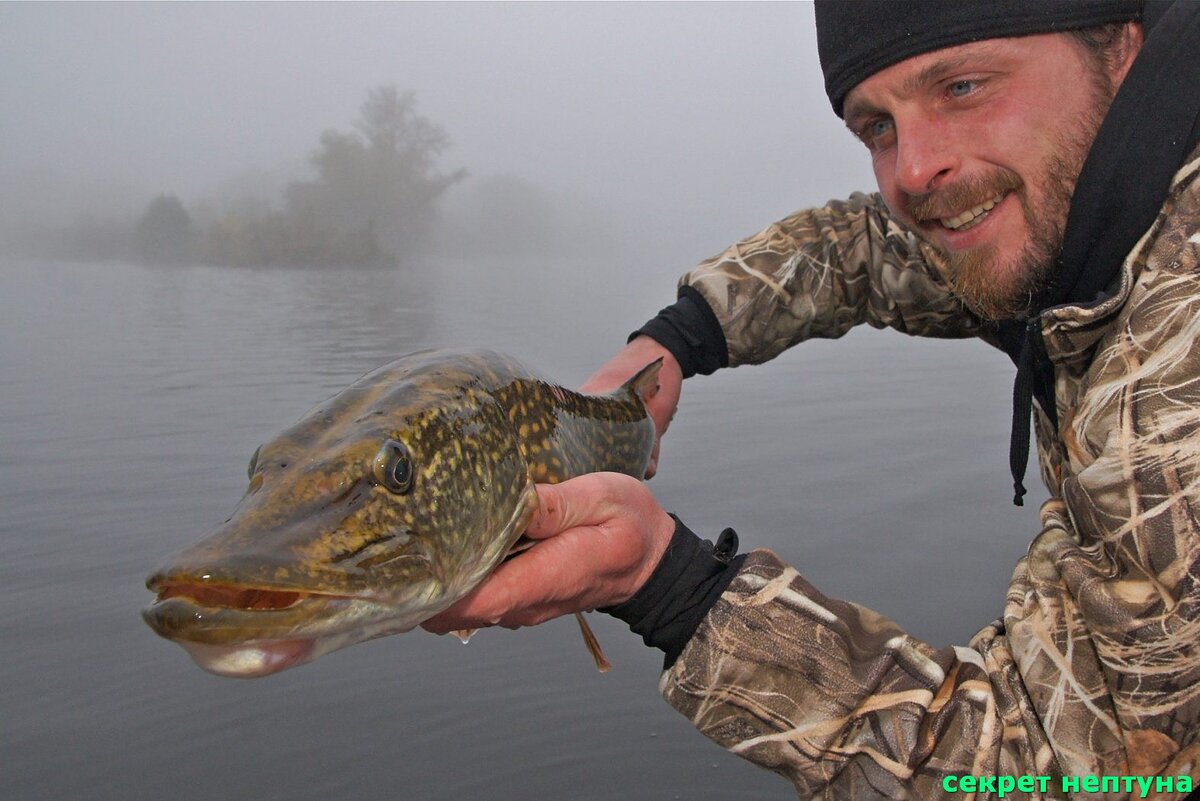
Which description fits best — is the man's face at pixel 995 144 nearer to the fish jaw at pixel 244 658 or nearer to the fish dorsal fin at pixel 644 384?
the fish dorsal fin at pixel 644 384

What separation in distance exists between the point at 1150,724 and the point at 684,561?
40.7 inches

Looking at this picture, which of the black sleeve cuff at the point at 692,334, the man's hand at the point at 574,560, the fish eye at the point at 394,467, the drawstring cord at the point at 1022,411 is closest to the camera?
the fish eye at the point at 394,467

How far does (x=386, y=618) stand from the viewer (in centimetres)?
170

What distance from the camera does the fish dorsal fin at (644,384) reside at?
312 cm

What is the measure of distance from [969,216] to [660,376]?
1.33 meters

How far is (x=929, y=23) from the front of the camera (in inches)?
101

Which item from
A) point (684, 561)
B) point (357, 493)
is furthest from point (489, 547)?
point (684, 561)

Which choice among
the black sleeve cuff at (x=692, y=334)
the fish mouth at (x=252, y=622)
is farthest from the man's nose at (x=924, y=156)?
the fish mouth at (x=252, y=622)

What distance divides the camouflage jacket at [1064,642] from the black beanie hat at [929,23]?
573mm

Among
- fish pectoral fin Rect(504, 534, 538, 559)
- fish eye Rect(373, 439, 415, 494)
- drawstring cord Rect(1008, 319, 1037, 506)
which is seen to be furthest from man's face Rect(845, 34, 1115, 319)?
fish eye Rect(373, 439, 415, 494)

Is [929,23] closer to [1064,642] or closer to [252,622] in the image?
[1064,642]

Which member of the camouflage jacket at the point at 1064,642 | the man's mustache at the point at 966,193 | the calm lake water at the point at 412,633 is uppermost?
the man's mustache at the point at 966,193

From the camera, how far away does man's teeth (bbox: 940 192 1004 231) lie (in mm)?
2674

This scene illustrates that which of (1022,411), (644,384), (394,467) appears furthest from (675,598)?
(1022,411)
